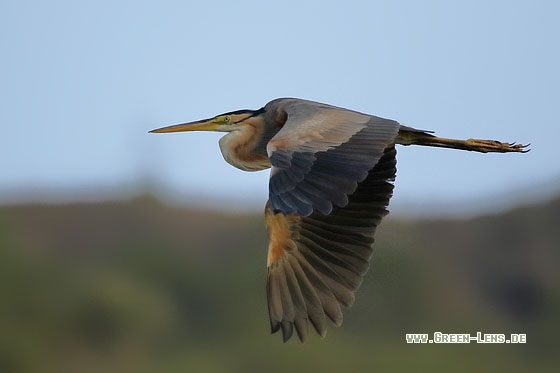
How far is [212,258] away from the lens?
49.4ft

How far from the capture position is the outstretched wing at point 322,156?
17.2 ft

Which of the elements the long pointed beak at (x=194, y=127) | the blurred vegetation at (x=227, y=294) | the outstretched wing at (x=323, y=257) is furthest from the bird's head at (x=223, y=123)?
the blurred vegetation at (x=227, y=294)

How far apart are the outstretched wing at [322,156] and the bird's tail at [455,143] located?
218 mm

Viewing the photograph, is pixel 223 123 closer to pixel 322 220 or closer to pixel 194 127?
pixel 194 127

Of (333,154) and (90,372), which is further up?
(333,154)

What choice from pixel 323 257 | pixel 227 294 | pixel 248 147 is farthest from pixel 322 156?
pixel 227 294

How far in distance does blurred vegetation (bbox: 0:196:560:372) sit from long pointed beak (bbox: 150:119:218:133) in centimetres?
466

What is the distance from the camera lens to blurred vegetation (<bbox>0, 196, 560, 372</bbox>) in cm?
1177

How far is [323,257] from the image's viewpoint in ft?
20.5

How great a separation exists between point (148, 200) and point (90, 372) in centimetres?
287

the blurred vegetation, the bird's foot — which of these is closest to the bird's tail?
the bird's foot

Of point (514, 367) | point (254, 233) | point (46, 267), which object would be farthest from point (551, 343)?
point (46, 267)

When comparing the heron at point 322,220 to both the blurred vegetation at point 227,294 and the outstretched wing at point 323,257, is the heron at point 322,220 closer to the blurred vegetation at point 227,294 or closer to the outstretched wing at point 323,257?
the outstretched wing at point 323,257

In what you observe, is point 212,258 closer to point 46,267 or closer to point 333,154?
point 46,267
